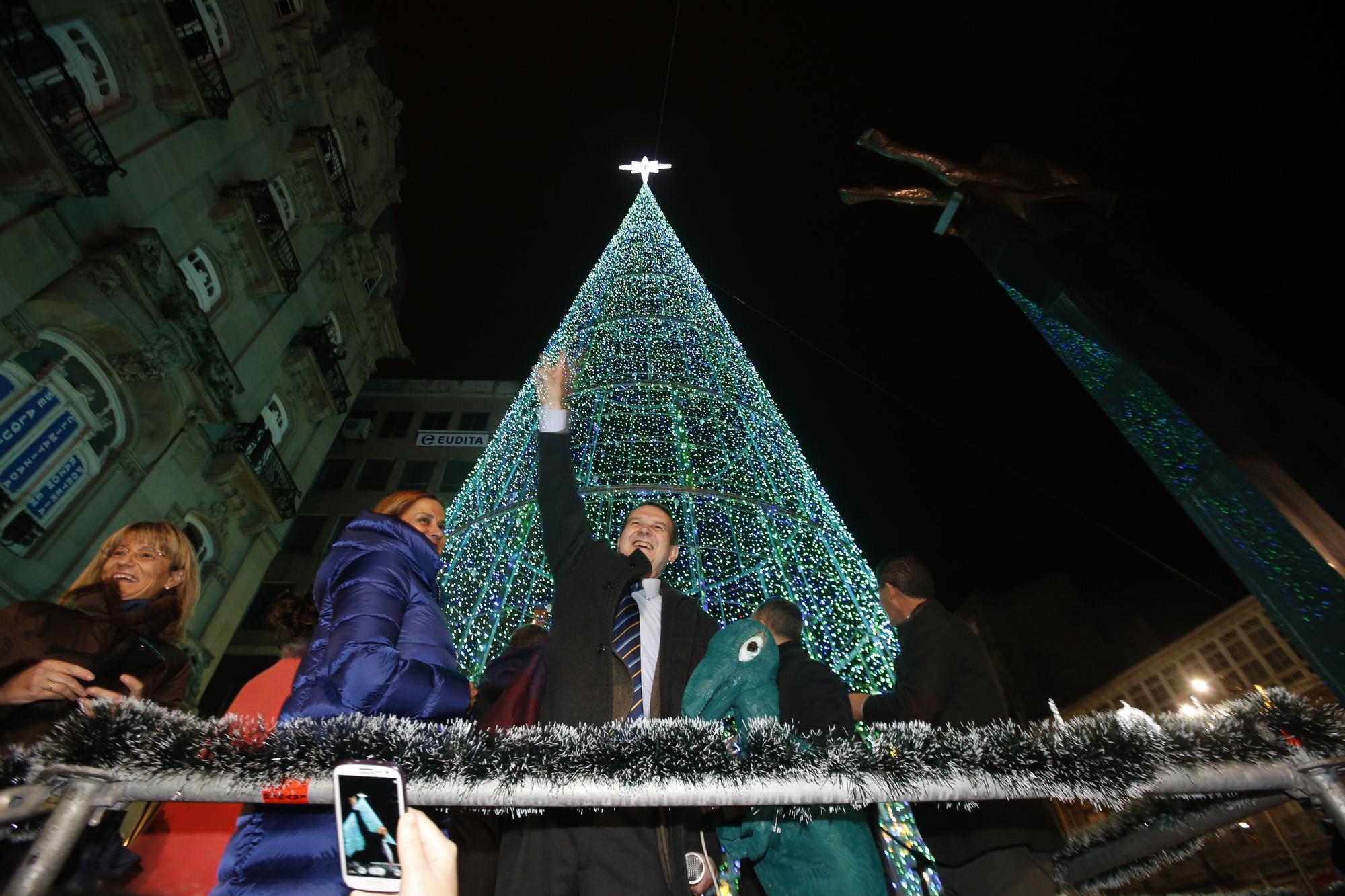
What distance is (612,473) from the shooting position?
16.8ft

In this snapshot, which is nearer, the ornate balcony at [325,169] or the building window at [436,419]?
the ornate balcony at [325,169]

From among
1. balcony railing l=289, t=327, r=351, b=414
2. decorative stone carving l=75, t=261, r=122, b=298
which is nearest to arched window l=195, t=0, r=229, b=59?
decorative stone carving l=75, t=261, r=122, b=298

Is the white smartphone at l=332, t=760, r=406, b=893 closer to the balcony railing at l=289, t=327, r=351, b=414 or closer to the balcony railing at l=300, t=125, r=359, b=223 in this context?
the balcony railing at l=289, t=327, r=351, b=414

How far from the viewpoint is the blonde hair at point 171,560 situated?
277 centimetres

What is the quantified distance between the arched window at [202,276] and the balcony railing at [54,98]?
231 cm

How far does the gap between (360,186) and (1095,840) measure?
19.7 m

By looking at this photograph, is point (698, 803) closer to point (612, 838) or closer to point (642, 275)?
point (612, 838)

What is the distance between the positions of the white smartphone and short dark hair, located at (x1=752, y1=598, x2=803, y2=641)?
2008 millimetres

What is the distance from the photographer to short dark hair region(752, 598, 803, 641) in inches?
115

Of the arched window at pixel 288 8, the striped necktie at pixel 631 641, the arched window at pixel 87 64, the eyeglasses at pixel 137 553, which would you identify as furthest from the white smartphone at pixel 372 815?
the arched window at pixel 288 8

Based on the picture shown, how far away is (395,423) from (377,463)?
2147 mm

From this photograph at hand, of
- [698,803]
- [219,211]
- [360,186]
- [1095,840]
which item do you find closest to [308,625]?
[698,803]

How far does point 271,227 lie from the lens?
12672 millimetres

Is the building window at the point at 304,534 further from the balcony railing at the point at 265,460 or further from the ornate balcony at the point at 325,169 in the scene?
the ornate balcony at the point at 325,169
